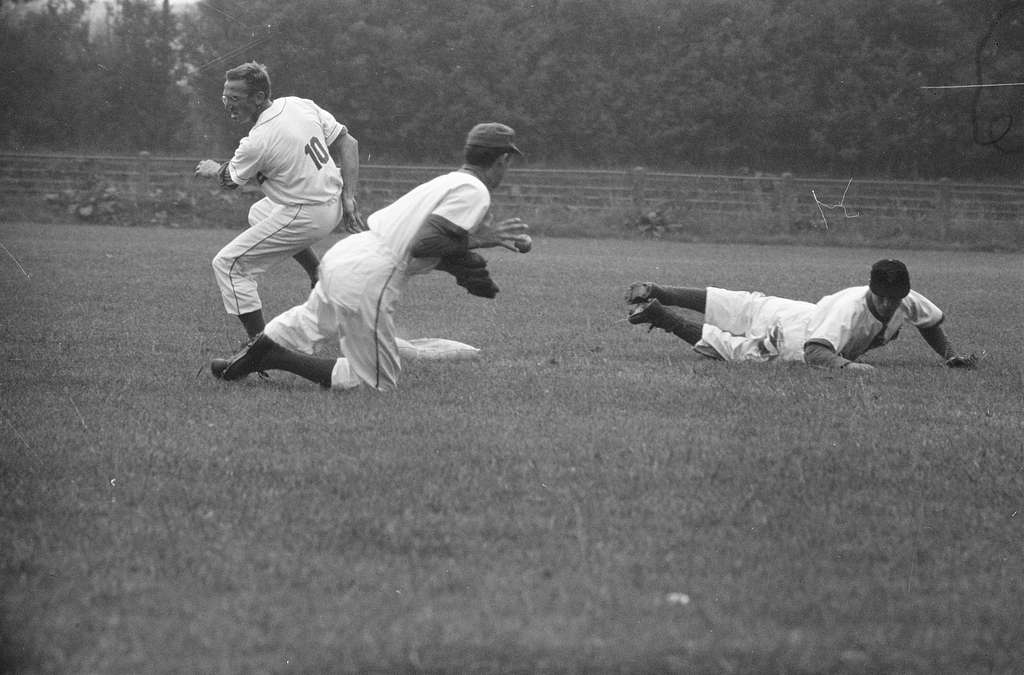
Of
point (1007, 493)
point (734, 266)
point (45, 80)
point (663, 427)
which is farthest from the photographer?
point (45, 80)

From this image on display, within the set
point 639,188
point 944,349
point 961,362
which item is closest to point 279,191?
point 944,349

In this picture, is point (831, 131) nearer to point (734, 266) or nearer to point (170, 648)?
point (734, 266)

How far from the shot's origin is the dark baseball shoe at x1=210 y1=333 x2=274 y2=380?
7.02 metres

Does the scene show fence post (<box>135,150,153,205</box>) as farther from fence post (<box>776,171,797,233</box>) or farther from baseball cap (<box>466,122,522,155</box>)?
baseball cap (<box>466,122,522,155</box>)

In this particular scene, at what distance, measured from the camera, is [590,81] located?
3534 cm

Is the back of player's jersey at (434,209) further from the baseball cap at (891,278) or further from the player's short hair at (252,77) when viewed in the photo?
the baseball cap at (891,278)

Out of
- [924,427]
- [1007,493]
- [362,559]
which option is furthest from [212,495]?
[924,427]

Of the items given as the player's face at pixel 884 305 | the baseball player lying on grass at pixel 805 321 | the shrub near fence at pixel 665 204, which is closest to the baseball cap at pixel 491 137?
the baseball player lying on grass at pixel 805 321

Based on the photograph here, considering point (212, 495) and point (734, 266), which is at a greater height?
point (212, 495)

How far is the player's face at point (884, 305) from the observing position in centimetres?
841

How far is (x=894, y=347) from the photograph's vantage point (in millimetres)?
10656

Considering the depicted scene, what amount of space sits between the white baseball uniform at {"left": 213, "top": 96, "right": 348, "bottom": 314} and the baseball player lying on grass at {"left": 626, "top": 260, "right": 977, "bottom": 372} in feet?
7.35

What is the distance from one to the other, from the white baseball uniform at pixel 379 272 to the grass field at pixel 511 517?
24cm

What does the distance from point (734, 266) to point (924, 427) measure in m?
13.4
